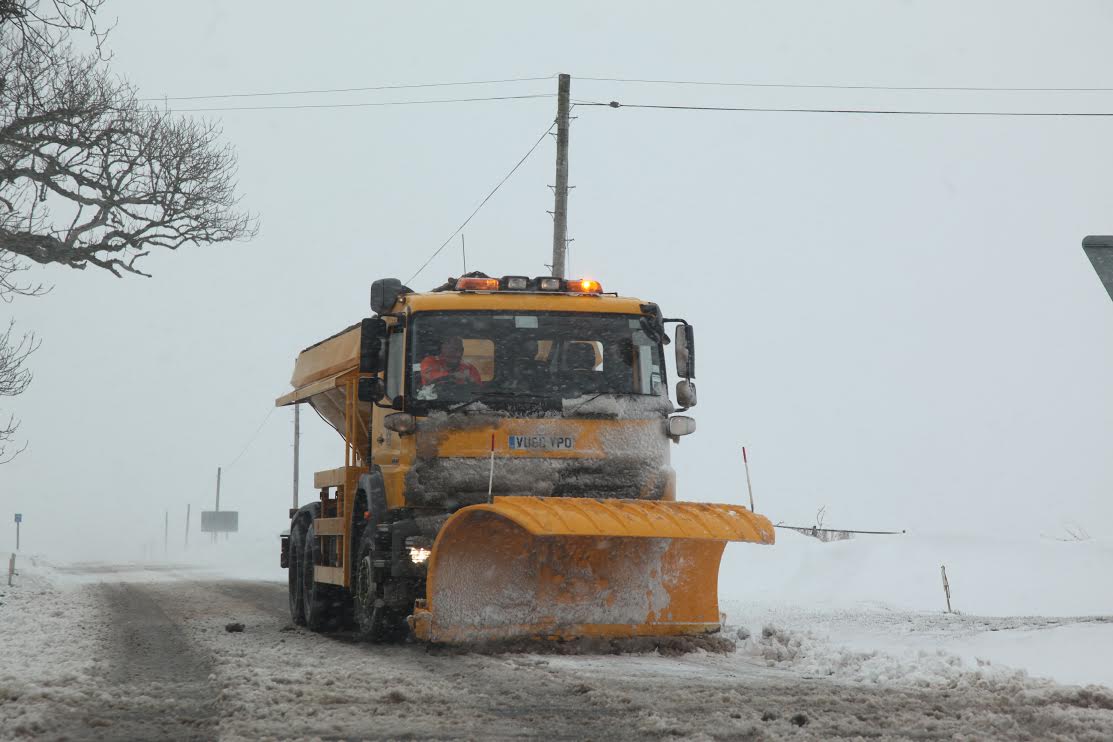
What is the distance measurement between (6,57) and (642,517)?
16.6 metres

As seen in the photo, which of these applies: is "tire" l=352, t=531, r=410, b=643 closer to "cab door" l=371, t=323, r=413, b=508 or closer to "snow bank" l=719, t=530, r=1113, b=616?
"cab door" l=371, t=323, r=413, b=508

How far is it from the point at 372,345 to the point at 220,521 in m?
80.8

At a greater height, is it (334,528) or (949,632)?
(334,528)

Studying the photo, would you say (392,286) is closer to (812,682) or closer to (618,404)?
(618,404)

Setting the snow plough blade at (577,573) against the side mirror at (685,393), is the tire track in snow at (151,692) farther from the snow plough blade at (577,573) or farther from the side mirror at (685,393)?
the side mirror at (685,393)

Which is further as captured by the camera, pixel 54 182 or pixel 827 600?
pixel 54 182

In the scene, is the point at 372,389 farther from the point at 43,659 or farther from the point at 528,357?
the point at 43,659

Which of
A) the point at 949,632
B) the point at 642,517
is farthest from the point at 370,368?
the point at 949,632

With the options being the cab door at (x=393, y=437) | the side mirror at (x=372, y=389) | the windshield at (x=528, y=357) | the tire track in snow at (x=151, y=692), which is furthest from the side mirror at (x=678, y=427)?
the tire track in snow at (x=151, y=692)

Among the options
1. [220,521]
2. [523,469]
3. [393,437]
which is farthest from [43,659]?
[220,521]

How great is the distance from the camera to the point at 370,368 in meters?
10.3

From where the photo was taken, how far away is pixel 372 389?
10305 mm

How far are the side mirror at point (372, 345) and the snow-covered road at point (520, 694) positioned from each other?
2.20 m

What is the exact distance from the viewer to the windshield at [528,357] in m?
9.87
